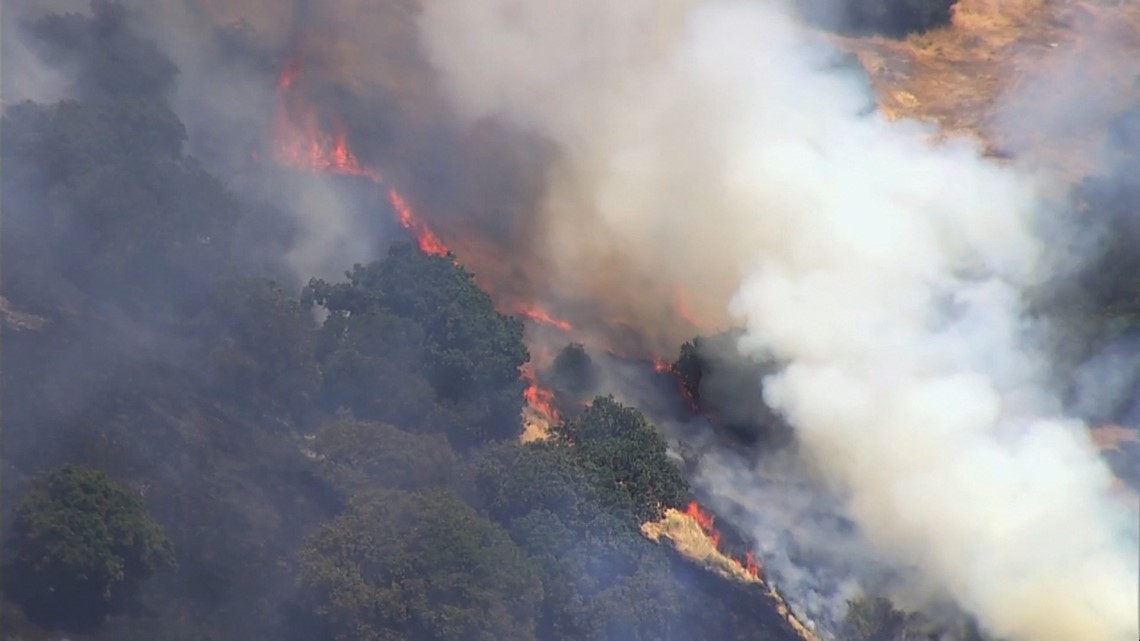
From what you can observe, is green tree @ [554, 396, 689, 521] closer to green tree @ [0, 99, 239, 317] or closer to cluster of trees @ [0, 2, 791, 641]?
cluster of trees @ [0, 2, 791, 641]

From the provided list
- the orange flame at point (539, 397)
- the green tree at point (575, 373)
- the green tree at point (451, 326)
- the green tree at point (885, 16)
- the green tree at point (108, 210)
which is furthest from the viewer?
the green tree at point (885, 16)

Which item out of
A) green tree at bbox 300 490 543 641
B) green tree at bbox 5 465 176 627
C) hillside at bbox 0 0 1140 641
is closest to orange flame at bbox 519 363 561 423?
hillside at bbox 0 0 1140 641

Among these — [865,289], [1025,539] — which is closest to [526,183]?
[865,289]

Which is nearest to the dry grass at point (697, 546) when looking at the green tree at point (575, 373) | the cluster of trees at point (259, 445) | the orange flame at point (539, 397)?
the cluster of trees at point (259, 445)

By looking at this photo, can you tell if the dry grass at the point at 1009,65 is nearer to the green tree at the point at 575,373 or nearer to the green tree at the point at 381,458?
the green tree at the point at 575,373

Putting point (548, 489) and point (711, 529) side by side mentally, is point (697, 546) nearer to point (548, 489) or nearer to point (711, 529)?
point (711, 529)

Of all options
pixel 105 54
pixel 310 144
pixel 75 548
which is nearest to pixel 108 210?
pixel 105 54
